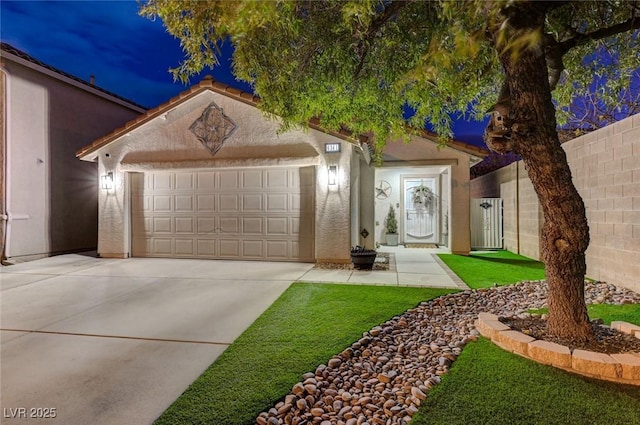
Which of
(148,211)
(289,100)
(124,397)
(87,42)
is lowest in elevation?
(124,397)

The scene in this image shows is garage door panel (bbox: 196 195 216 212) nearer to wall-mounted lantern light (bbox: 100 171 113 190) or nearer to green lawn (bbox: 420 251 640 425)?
wall-mounted lantern light (bbox: 100 171 113 190)

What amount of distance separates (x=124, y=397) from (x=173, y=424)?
679 mm

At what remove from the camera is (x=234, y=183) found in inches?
354

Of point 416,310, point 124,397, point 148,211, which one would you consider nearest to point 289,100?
point 416,310

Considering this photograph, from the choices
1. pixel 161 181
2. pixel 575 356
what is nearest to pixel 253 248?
pixel 161 181

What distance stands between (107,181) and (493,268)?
35.6ft

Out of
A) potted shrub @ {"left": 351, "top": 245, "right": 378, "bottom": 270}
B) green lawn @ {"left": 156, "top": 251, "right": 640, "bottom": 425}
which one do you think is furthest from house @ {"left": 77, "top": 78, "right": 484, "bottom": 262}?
green lawn @ {"left": 156, "top": 251, "right": 640, "bottom": 425}

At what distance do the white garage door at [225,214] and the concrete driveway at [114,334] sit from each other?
1436mm

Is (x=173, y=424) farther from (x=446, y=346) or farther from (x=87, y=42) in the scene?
(x=87, y=42)

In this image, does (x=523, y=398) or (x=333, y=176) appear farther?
(x=333, y=176)

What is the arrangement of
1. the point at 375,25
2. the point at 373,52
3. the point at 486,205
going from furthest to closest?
the point at 486,205
the point at 373,52
the point at 375,25

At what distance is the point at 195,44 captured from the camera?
11.7ft

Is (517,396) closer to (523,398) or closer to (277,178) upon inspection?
(523,398)

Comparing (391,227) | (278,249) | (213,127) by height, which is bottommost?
(278,249)
